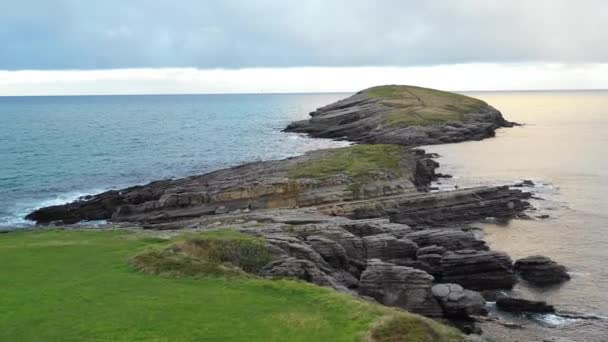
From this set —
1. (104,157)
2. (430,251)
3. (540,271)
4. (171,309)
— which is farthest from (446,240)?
(104,157)

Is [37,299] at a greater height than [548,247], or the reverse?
[37,299]

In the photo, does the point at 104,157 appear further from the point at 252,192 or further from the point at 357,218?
the point at 357,218

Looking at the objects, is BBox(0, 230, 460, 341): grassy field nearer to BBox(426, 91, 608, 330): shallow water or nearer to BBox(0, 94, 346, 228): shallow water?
BBox(426, 91, 608, 330): shallow water

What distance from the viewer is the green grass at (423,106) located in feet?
501

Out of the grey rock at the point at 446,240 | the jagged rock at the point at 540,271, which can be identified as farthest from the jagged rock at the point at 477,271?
the grey rock at the point at 446,240

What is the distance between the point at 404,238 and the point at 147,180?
5950 centimetres

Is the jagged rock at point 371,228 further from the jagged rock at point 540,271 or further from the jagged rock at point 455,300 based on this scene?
the jagged rock at point 455,300

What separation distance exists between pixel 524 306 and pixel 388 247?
10401 millimetres

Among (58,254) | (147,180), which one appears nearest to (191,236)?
(58,254)

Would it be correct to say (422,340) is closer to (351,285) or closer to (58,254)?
(351,285)

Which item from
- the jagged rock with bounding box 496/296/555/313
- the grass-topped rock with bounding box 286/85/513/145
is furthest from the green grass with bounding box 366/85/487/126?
the jagged rock with bounding box 496/296/555/313

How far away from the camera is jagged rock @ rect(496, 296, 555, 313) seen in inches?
1542

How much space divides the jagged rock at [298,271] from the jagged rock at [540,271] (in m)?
20.3

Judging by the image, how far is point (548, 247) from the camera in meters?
55.9
